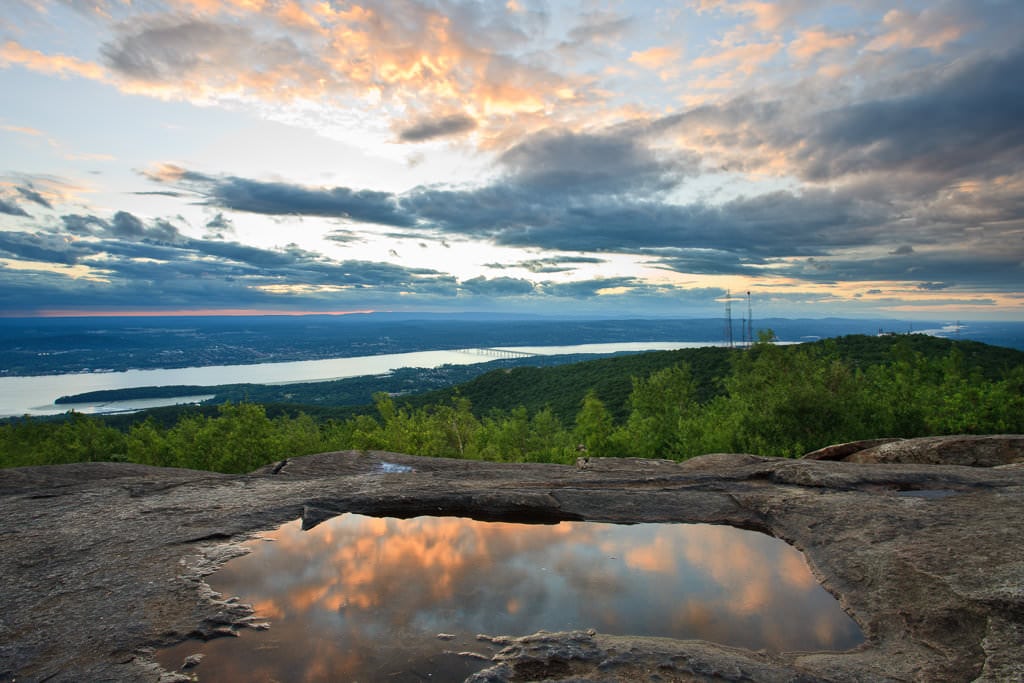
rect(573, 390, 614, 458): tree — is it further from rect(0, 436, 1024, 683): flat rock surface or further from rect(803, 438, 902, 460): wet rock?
rect(0, 436, 1024, 683): flat rock surface

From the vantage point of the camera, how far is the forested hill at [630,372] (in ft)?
200

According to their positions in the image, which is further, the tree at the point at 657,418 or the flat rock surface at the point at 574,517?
the tree at the point at 657,418

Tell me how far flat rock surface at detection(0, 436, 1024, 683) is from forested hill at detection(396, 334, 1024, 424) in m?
46.7

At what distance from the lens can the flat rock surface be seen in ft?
14.2

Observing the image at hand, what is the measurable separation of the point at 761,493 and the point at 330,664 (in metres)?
7.17

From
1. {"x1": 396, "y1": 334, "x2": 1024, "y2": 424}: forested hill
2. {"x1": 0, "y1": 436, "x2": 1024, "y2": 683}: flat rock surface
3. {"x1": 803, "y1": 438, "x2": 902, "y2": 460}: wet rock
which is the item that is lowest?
{"x1": 396, "y1": 334, "x2": 1024, "y2": 424}: forested hill

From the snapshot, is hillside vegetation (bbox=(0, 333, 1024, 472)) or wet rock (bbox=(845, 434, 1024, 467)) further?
hillside vegetation (bbox=(0, 333, 1024, 472))

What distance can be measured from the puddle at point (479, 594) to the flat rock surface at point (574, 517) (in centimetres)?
28

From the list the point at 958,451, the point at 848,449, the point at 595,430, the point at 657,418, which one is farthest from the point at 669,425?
the point at 958,451

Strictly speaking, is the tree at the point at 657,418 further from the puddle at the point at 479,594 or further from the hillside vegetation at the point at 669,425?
the puddle at the point at 479,594

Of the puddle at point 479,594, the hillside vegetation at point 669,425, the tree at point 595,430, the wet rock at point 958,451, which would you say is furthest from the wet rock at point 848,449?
the tree at point 595,430

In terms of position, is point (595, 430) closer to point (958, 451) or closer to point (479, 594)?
point (958, 451)

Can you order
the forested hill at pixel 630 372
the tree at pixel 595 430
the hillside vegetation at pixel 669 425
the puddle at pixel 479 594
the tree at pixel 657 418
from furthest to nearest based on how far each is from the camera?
the forested hill at pixel 630 372
the tree at pixel 595 430
the tree at pixel 657 418
the hillside vegetation at pixel 669 425
the puddle at pixel 479 594

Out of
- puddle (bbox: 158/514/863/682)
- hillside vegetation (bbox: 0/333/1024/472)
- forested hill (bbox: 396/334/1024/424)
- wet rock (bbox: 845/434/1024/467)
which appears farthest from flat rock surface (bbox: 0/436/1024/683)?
forested hill (bbox: 396/334/1024/424)
